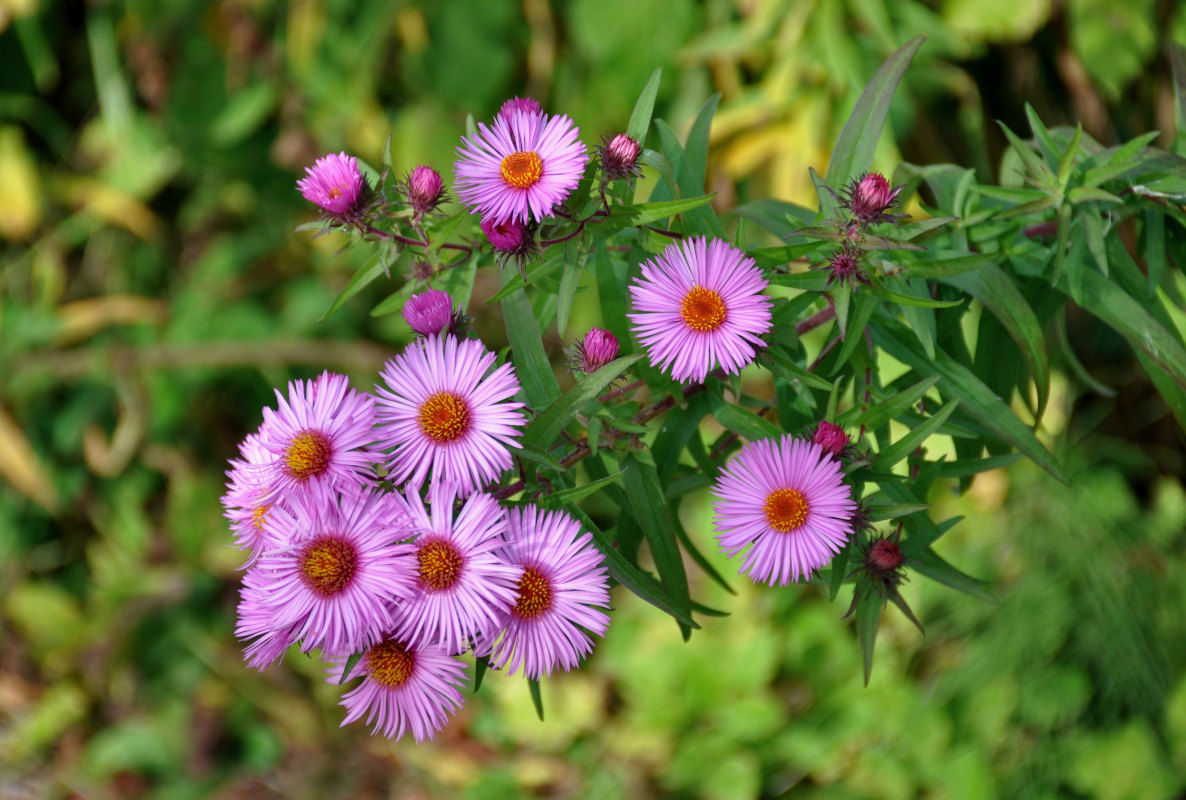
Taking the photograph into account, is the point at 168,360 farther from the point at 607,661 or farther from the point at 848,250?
the point at 848,250

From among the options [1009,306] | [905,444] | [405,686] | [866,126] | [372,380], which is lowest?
[405,686]

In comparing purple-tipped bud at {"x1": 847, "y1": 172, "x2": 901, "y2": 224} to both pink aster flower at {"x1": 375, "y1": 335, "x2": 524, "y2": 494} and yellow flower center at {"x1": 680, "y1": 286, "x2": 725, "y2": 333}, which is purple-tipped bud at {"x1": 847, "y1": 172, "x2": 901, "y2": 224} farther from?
pink aster flower at {"x1": 375, "y1": 335, "x2": 524, "y2": 494}

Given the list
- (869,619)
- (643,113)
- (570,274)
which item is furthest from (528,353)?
(869,619)

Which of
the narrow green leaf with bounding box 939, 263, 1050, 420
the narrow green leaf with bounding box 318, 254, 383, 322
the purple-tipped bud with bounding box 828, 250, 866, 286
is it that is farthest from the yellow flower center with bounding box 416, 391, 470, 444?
the narrow green leaf with bounding box 939, 263, 1050, 420

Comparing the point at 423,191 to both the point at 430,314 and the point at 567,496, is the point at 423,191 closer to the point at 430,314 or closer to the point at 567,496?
the point at 430,314

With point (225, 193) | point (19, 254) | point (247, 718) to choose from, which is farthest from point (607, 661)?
point (19, 254)

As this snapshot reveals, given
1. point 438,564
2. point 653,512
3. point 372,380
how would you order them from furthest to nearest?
point 372,380 → point 653,512 → point 438,564
